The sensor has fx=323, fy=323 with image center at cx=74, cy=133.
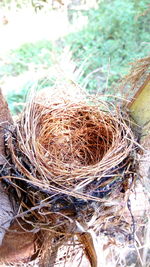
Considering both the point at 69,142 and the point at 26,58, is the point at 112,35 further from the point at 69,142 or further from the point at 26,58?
the point at 69,142

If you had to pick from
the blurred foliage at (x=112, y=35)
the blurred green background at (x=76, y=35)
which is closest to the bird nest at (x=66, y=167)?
the blurred green background at (x=76, y=35)

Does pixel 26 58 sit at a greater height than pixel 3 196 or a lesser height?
greater

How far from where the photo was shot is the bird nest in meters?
0.82

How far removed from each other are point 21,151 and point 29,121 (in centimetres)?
13

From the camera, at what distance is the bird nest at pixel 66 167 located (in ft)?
2.68

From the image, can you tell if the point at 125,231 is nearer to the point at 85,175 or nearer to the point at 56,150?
the point at 85,175

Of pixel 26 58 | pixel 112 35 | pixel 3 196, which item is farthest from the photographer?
pixel 112 35

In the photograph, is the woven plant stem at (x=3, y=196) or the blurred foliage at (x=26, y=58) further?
the blurred foliage at (x=26, y=58)

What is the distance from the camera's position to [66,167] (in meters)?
0.97

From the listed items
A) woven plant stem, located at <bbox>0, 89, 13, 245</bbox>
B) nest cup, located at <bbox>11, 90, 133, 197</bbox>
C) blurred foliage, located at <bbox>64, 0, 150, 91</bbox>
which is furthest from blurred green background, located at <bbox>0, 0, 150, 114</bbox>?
woven plant stem, located at <bbox>0, 89, 13, 245</bbox>

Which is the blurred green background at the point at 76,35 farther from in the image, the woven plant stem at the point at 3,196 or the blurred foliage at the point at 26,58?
the woven plant stem at the point at 3,196

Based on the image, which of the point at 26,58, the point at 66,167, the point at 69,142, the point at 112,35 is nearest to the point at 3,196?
the point at 66,167

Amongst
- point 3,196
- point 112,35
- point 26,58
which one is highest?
point 112,35

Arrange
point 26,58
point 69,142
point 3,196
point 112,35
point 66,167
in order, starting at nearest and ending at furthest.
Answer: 1. point 3,196
2. point 66,167
3. point 69,142
4. point 26,58
5. point 112,35
